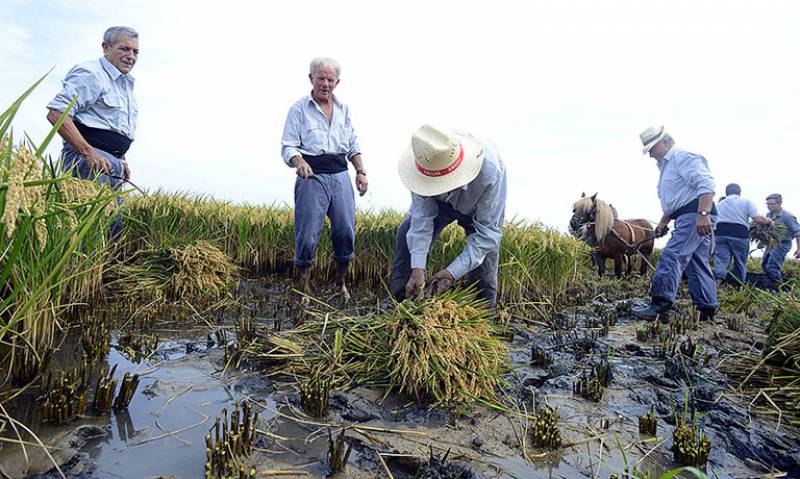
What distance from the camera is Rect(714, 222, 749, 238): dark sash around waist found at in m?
9.41

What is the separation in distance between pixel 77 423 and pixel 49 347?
2.51 feet

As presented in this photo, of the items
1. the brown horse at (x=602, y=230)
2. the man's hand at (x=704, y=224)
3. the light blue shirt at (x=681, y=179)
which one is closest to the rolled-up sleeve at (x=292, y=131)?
the light blue shirt at (x=681, y=179)

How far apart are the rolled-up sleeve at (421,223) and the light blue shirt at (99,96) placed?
2.80 metres

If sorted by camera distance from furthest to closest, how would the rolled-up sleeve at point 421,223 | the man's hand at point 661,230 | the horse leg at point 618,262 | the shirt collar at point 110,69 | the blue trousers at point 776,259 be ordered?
the blue trousers at point 776,259, the horse leg at point 618,262, the man's hand at point 661,230, the shirt collar at point 110,69, the rolled-up sleeve at point 421,223

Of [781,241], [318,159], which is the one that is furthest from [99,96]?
[781,241]

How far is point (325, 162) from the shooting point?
4.94 m

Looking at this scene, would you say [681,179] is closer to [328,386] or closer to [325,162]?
[325,162]

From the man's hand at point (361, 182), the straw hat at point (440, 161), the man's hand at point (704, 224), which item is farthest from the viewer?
the man's hand at point (361, 182)

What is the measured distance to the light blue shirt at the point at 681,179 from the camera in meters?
5.17

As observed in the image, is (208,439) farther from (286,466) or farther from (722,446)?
(722,446)

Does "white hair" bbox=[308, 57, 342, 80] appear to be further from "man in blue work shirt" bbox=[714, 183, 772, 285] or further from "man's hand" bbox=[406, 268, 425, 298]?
"man in blue work shirt" bbox=[714, 183, 772, 285]

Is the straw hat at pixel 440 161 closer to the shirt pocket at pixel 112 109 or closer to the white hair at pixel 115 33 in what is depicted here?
the shirt pocket at pixel 112 109

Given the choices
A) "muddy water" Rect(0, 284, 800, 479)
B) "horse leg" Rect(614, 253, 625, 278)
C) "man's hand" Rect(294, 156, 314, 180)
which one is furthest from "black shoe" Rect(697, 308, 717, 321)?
"man's hand" Rect(294, 156, 314, 180)

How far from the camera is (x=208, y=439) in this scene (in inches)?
74.2
